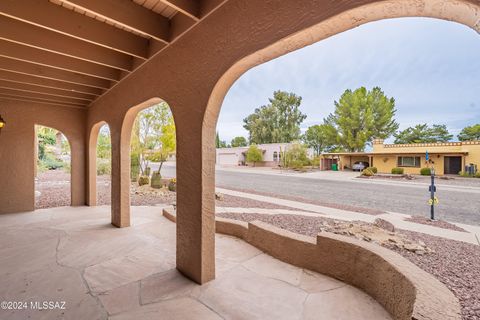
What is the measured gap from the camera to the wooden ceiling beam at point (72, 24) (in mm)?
2262

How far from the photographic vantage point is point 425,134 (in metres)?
32.5

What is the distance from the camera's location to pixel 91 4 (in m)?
2.18

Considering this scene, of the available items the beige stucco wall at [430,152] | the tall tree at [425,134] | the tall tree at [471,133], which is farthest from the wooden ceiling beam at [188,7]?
the tall tree at [471,133]

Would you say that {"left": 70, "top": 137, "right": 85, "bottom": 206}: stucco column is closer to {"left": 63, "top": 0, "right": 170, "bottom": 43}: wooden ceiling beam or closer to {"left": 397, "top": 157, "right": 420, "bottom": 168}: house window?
{"left": 63, "top": 0, "right": 170, "bottom": 43}: wooden ceiling beam

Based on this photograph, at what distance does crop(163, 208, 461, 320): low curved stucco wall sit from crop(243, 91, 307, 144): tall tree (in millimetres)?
34602

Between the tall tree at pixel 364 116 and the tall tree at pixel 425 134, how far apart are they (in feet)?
20.2

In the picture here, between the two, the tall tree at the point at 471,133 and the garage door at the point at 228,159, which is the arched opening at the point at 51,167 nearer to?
the garage door at the point at 228,159

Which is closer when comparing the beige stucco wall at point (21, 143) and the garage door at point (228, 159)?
the beige stucco wall at point (21, 143)

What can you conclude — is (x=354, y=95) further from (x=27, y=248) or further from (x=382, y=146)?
(x=27, y=248)

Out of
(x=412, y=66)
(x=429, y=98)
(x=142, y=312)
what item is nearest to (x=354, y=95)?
(x=412, y=66)

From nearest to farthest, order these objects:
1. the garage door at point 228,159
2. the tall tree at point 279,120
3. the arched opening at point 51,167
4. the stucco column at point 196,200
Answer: the stucco column at point 196,200
the arched opening at point 51,167
the tall tree at point 279,120
the garage door at point 228,159

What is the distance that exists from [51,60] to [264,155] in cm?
3145

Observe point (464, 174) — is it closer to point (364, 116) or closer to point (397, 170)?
point (397, 170)

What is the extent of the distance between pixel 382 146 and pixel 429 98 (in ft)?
171
